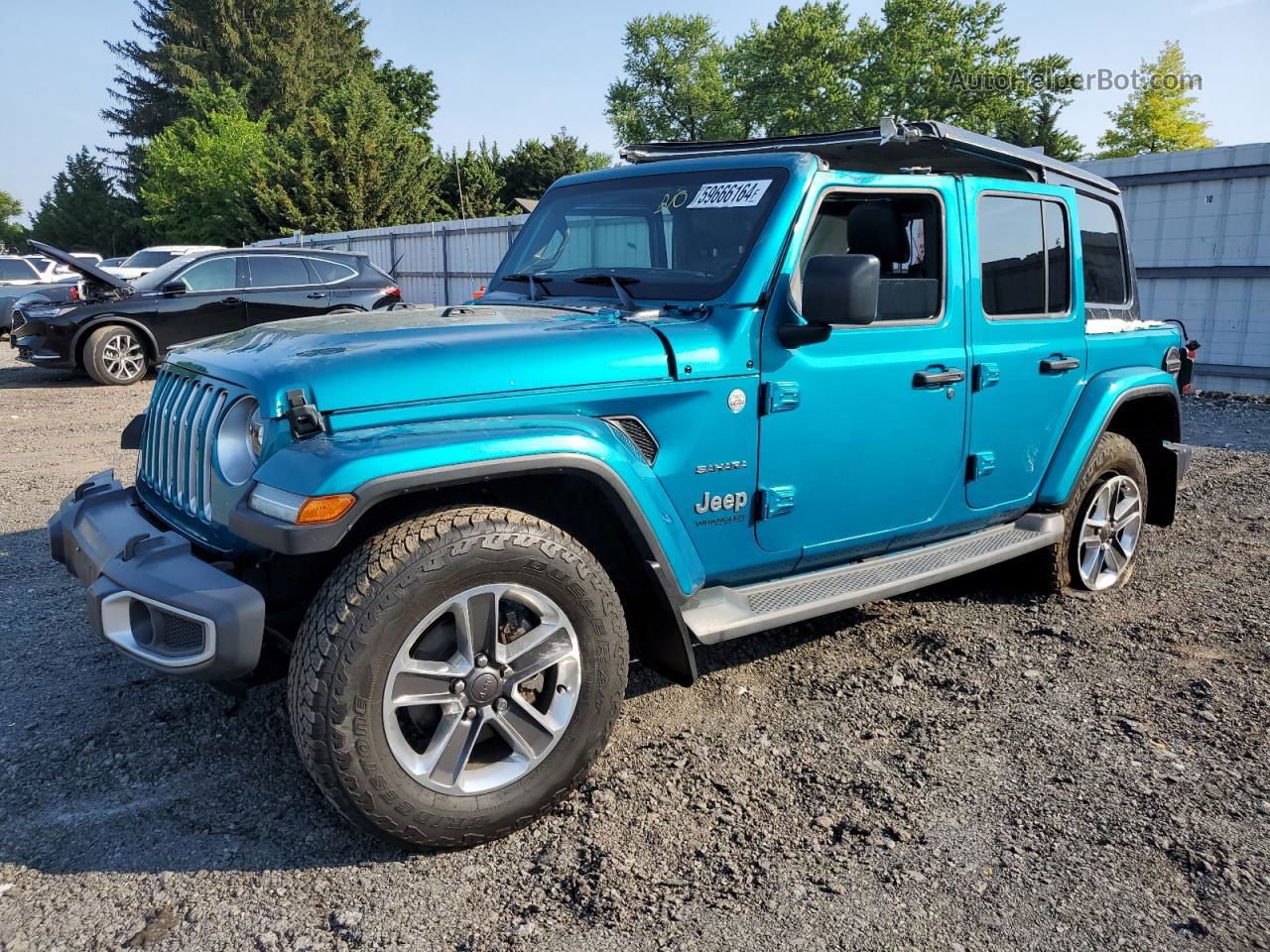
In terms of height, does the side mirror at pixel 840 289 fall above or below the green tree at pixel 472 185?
below

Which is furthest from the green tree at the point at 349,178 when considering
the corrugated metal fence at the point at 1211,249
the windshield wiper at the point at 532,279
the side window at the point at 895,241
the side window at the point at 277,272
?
the side window at the point at 895,241

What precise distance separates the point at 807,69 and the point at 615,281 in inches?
2236

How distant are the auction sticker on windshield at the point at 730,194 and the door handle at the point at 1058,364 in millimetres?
1635

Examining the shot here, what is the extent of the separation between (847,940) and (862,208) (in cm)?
253

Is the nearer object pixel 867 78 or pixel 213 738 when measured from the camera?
pixel 213 738

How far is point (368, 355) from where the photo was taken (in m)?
2.68

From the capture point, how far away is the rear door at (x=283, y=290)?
40.7ft

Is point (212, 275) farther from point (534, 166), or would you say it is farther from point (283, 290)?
point (534, 166)

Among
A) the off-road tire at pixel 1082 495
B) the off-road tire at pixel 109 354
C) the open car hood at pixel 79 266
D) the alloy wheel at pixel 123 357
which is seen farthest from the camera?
the alloy wheel at pixel 123 357

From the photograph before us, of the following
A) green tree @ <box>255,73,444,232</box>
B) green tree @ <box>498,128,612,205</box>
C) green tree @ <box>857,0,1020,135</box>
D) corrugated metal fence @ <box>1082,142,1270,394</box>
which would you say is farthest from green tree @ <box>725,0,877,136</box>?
corrugated metal fence @ <box>1082,142,1270,394</box>

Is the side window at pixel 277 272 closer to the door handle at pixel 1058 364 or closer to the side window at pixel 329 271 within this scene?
the side window at pixel 329 271

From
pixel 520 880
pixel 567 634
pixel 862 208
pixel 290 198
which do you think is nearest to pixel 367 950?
pixel 520 880

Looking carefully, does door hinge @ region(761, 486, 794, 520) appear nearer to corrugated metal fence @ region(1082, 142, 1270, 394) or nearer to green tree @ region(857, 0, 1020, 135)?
corrugated metal fence @ region(1082, 142, 1270, 394)

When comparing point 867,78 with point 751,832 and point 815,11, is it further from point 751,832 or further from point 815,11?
point 751,832
